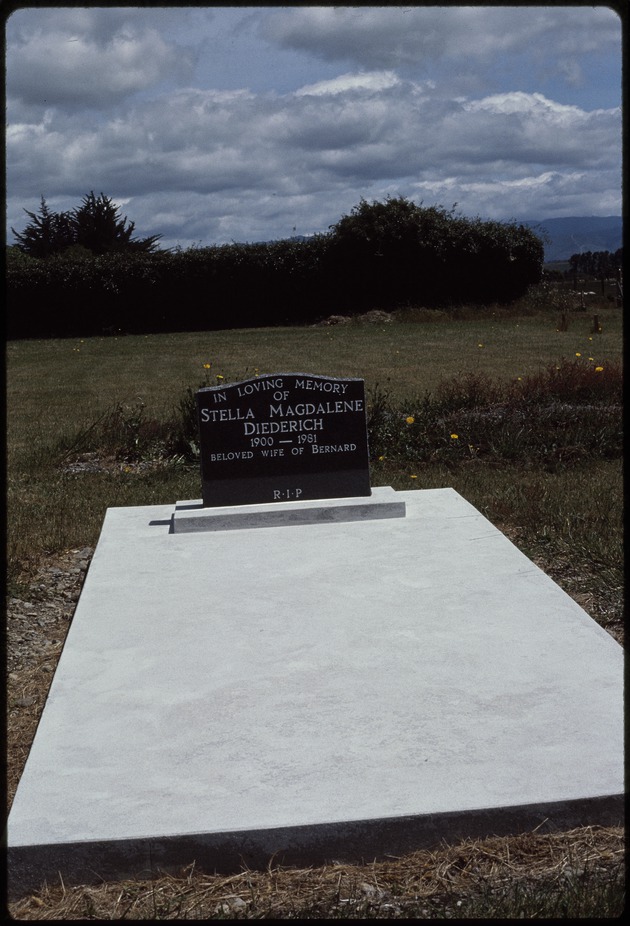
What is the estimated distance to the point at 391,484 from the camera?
7539 mm

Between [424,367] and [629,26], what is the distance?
11.0m

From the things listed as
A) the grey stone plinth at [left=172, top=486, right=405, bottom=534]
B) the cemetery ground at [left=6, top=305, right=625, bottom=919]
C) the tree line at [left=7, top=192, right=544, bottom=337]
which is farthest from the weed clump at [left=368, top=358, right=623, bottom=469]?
the tree line at [left=7, top=192, right=544, bottom=337]

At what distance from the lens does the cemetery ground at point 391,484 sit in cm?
271

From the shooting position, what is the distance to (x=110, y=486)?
779 cm

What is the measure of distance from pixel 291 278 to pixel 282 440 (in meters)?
24.0

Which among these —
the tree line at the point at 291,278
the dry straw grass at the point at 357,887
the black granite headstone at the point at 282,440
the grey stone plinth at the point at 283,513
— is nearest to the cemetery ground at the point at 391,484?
the dry straw grass at the point at 357,887

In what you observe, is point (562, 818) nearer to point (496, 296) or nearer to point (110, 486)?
point (110, 486)

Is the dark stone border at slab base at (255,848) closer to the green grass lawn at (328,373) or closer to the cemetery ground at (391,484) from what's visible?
the cemetery ground at (391,484)

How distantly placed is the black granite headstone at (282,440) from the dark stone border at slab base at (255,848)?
336cm

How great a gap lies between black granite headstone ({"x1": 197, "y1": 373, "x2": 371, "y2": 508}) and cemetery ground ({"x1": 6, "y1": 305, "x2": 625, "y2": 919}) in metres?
1.10

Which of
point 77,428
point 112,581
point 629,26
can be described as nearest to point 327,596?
point 112,581

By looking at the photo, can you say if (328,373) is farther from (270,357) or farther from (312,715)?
(312,715)

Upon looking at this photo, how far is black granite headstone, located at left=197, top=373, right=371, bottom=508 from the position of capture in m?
5.95

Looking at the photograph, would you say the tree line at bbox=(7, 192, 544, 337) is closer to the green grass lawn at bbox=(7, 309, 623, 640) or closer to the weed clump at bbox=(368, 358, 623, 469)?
the green grass lawn at bbox=(7, 309, 623, 640)
